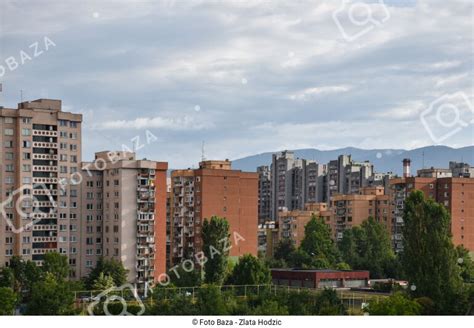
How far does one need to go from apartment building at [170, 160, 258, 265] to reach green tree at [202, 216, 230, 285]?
3634 millimetres

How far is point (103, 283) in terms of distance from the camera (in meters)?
20.1

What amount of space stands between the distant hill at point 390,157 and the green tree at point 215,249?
87.5 metres

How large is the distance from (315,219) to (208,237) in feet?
27.6

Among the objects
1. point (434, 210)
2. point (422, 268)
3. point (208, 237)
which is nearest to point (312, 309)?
point (422, 268)

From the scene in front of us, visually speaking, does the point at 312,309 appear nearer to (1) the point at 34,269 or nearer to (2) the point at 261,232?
(1) the point at 34,269

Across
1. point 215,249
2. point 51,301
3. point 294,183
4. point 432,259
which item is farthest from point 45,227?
point 294,183

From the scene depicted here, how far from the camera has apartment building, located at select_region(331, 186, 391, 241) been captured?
3394 centimetres

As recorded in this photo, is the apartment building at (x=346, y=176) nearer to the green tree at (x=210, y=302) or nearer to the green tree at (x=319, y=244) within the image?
the green tree at (x=319, y=244)

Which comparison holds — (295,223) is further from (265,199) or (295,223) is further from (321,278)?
(321,278)

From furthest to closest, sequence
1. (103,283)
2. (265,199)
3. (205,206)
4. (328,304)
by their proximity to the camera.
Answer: (265,199) → (205,206) → (103,283) → (328,304)

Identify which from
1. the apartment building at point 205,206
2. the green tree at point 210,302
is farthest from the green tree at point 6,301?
the apartment building at point 205,206

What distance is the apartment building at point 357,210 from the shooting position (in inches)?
1336

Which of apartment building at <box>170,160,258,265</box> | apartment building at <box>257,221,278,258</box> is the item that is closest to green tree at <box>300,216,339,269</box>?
apartment building at <box>170,160,258,265</box>

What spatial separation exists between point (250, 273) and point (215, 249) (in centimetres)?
109
